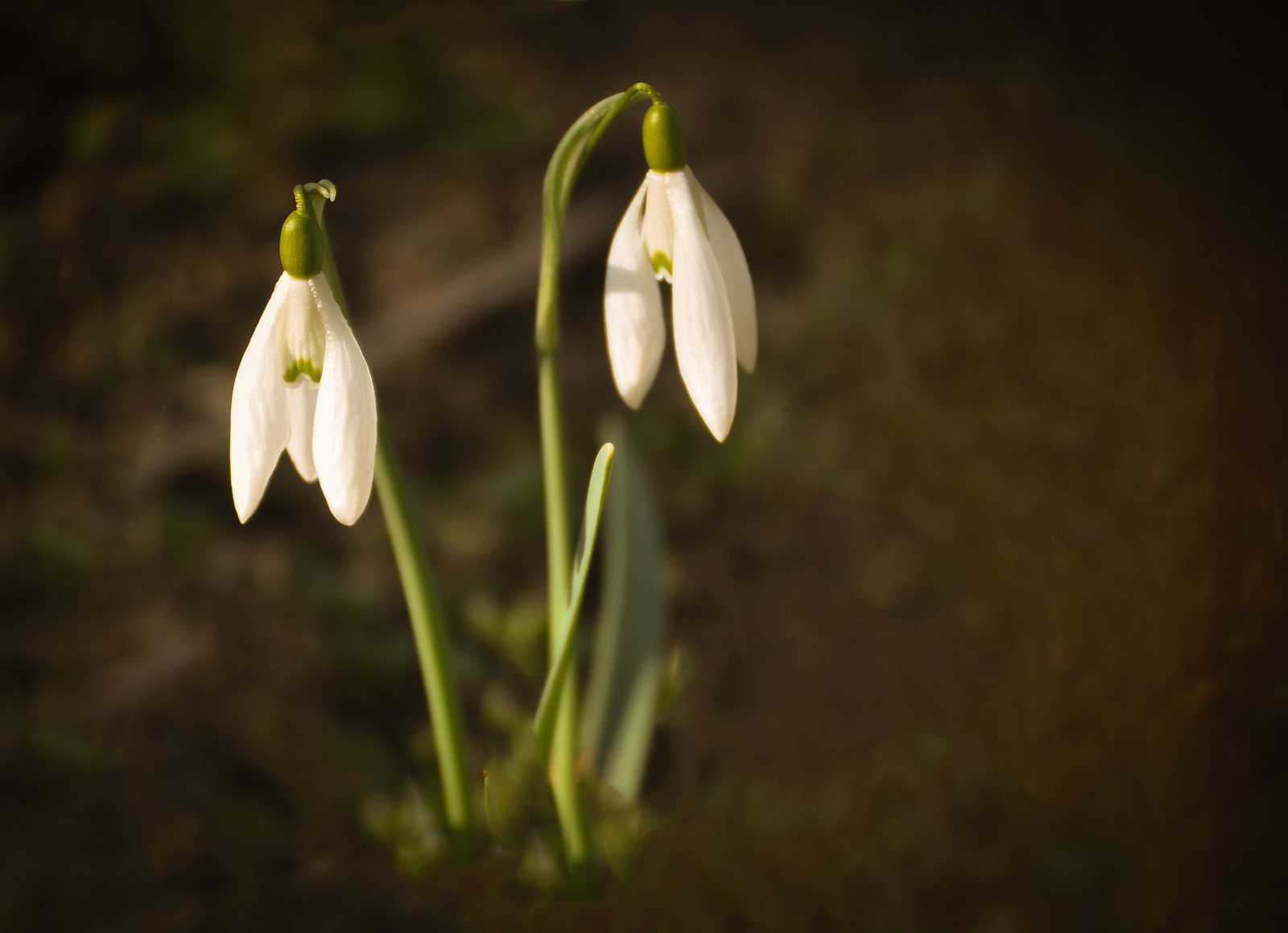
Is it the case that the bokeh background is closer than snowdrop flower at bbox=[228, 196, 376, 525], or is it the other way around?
snowdrop flower at bbox=[228, 196, 376, 525]

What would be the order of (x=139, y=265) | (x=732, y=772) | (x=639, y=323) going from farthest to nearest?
(x=139, y=265) < (x=732, y=772) < (x=639, y=323)

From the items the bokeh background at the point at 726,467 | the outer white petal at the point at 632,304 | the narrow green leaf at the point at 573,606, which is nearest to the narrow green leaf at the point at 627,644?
the bokeh background at the point at 726,467

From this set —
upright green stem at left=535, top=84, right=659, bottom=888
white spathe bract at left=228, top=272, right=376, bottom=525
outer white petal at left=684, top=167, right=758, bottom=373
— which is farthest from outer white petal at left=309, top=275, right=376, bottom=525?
outer white petal at left=684, top=167, right=758, bottom=373

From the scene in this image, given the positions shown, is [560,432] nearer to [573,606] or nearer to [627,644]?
[573,606]

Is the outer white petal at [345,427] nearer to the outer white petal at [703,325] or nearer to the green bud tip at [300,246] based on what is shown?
the green bud tip at [300,246]

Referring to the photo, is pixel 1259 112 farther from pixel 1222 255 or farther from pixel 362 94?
pixel 362 94

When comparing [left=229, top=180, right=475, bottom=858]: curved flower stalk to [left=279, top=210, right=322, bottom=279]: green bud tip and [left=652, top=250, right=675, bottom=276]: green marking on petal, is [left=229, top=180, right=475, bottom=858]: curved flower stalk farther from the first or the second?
[left=652, top=250, right=675, bottom=276]: green marking on petal

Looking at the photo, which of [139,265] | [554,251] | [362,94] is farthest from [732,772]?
[362,94]

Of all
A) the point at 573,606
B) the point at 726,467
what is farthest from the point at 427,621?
the point at 726,467
